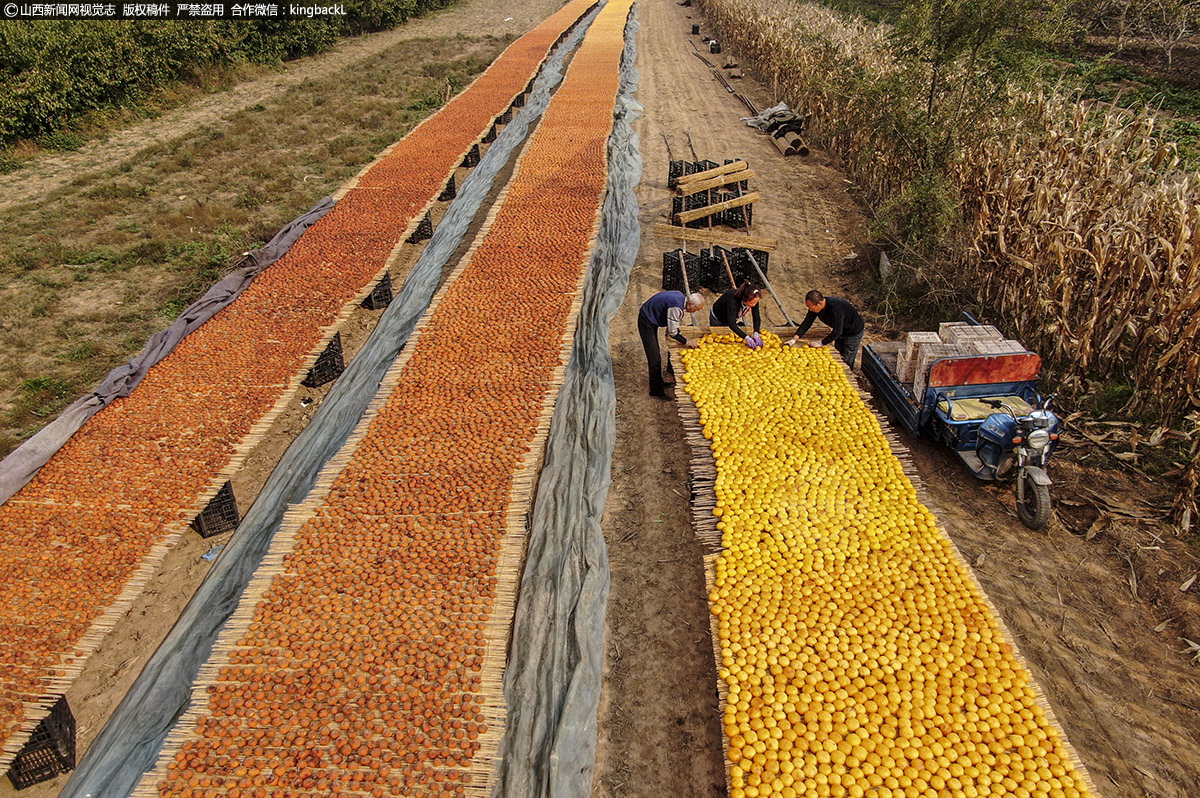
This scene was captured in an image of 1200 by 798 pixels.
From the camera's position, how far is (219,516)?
23.5 feet

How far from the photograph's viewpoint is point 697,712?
17.8 feet

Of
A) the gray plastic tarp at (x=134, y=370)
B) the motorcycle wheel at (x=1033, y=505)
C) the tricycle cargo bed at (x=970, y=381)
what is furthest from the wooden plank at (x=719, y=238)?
the gray plastic tarp at (x=134, y=370)

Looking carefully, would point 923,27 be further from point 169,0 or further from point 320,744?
point 169,0

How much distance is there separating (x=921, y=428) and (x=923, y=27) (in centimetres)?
784

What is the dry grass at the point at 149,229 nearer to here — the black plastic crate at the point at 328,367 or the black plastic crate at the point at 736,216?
the black plastic crate at the point at 328,367

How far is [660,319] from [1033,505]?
15.6 feet

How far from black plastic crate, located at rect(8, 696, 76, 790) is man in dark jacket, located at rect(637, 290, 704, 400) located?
6785 mm

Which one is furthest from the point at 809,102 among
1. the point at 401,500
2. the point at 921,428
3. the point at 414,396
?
the point at 401,500

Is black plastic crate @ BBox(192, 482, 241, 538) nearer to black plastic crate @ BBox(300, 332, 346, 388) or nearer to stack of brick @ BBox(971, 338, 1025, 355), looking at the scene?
black plastic crate @ BBox(300, 332, 346, 388)

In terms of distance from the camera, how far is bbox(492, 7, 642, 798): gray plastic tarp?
4.83m

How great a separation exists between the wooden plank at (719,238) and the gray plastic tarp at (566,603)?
95.6 inches

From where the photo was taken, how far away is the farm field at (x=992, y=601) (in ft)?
16.5

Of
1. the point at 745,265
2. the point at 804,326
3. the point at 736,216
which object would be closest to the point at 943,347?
the point at 804,326

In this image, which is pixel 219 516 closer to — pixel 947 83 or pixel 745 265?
pixel 745 265
